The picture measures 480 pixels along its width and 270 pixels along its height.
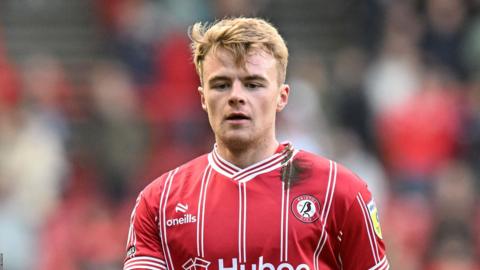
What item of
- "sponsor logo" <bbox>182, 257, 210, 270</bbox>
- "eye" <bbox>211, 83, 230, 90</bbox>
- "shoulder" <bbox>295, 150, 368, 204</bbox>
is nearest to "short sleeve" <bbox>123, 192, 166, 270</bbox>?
"sponsor logo" <bbox>182, 257, 210, 270</bbox>

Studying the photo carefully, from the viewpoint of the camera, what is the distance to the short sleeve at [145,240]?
18.3 ft

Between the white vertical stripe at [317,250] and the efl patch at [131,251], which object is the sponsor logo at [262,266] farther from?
the efl patch at [131,251]

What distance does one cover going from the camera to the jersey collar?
564 centimetres

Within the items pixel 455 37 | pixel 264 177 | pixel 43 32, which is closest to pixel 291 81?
pixel 455 37

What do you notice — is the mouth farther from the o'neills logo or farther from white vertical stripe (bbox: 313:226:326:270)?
white vertical stripe (bbox: 313:226:326:270)

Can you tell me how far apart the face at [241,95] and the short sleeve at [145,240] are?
44 cm

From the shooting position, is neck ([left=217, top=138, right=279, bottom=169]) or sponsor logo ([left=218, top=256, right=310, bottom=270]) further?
neck ([left=217, top=138, right=279, bottom=169])

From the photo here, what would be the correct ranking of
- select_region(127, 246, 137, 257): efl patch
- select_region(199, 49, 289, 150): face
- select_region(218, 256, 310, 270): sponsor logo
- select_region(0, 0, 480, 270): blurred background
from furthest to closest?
1. select_region(0, 0, 480, 270): blurred background
2. select_region(127, 246, 137, 257): efl patch
3. select_region(199, 49, 289, 150): face
4. select_region(218, 256, 310, 270): sponsor logo

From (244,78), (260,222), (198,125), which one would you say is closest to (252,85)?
(244,78)

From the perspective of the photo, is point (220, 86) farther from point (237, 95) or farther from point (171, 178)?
point (171, 178)

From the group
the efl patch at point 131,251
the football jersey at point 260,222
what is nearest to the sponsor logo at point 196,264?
the football jersey at point 260,222

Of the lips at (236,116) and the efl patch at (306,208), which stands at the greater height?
the lips at (236,116)

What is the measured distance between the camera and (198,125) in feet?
41.8

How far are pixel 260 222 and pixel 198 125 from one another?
23.9ft
